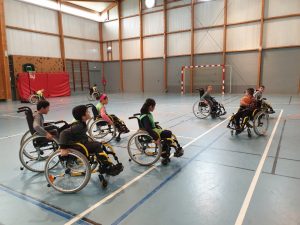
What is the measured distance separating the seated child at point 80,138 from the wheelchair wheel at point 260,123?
116 inches

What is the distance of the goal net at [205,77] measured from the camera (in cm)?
1456

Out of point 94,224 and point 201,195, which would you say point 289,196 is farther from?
point 94,224

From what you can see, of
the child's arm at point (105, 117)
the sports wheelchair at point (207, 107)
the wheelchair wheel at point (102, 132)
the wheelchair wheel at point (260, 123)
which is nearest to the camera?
the child's arm at point (105, 117)

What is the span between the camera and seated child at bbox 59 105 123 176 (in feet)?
7.95

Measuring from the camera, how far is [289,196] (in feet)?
7.55

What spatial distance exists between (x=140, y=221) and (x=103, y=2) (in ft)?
60.1

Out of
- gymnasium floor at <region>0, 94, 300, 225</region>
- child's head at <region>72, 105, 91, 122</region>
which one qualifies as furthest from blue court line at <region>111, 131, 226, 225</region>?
child's head at <region>72, 105, 91, 122</region>

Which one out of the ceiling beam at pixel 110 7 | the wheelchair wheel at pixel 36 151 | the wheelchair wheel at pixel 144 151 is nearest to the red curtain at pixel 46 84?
the ceiling beam at pixel 110 7

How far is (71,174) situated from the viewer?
108 inches

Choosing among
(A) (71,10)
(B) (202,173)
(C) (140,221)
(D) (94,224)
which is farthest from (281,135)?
(A) (71,10)

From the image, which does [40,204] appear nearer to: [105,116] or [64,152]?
[64,152]

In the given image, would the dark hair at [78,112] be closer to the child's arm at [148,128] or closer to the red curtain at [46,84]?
the child's arm at [148,128]

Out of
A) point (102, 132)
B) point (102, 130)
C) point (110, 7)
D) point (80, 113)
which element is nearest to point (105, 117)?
point (102, 130)

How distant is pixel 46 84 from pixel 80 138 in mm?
13118
